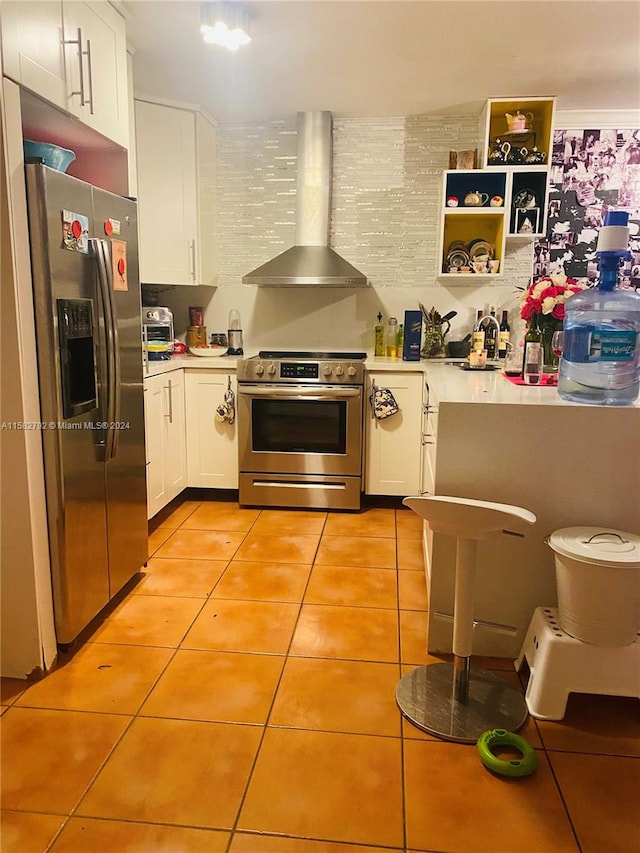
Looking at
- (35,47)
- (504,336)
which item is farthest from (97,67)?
(504,336)

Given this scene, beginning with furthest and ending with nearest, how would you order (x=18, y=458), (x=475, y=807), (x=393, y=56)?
(x=393, y=56) → (x=18, y=458) → (x=475, y=807)

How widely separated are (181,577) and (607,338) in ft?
6.58

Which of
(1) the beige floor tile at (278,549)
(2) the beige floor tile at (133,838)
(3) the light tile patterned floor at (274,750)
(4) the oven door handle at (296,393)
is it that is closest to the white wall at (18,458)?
(3) the light tile patterned floor at (274,750)

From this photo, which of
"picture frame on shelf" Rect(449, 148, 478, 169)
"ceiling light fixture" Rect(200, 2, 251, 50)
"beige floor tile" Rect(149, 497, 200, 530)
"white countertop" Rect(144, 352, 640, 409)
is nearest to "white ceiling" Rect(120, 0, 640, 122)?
"ceiling light fixture" Rect(200, 2, 251, 50)

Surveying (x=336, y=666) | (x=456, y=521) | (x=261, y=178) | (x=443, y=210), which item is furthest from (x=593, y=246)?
(x=336, y=666)

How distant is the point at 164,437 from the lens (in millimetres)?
3396

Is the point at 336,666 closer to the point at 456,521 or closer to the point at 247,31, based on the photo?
the point at 456,521

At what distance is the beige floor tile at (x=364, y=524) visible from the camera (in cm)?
338

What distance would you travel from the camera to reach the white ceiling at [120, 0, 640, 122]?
2.49 m

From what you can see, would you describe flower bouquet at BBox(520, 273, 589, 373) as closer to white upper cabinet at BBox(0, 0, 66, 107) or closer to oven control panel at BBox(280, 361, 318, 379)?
oven control panel at BBox(280, 361, 318, 379)

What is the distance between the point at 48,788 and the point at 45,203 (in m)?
1.63

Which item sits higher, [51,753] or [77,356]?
[77,356]

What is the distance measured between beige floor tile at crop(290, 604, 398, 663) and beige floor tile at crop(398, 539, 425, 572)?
463 mm

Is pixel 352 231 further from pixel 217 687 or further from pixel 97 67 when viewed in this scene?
pixel 217 687
